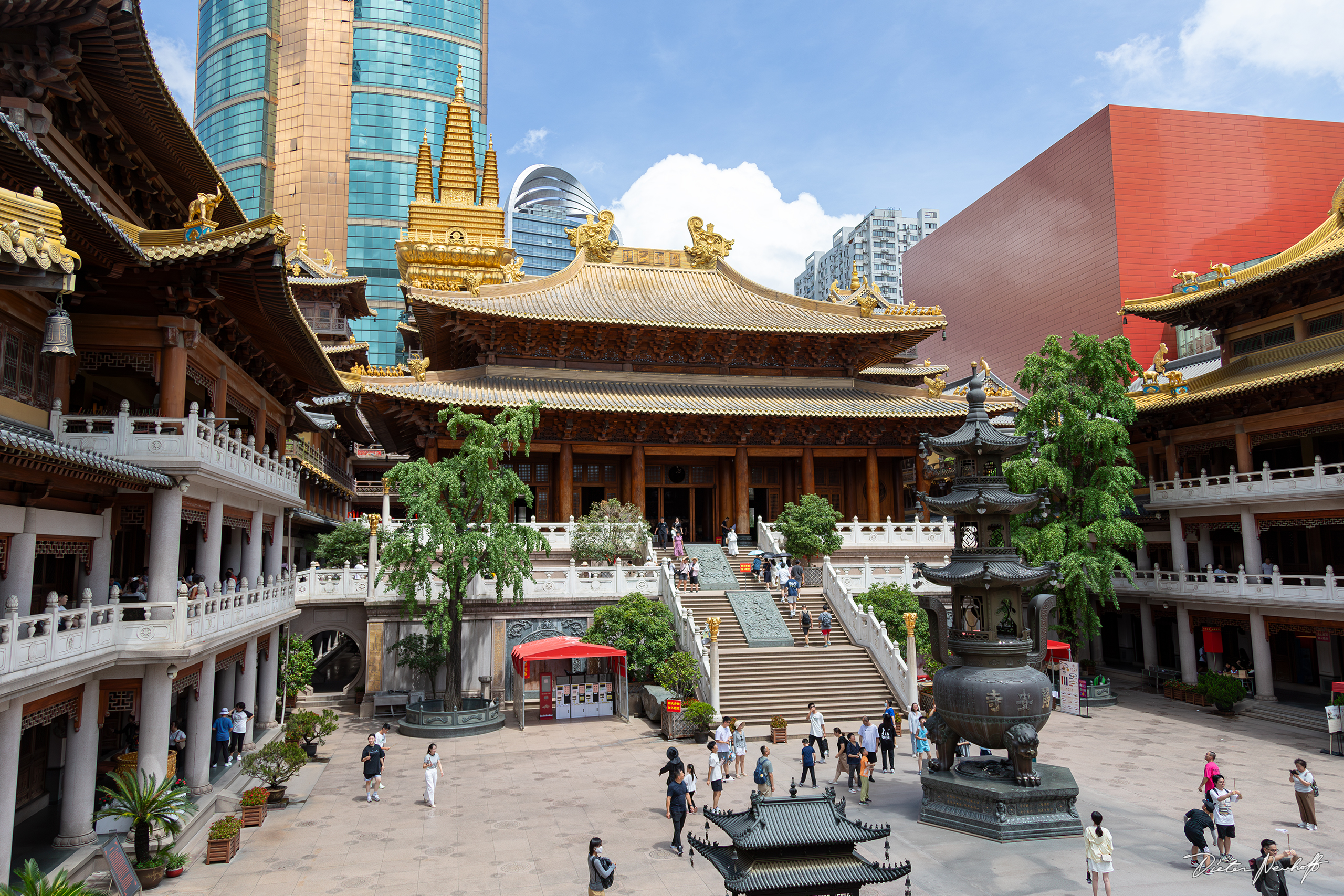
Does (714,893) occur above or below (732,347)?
below

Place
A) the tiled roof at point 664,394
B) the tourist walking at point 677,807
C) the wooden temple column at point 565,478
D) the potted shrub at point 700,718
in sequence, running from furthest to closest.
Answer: the wooden temple column at point 565,478, the tiled roof at point 664,394, the potted shrub at point 700,718, the tourist walking at point 677,807

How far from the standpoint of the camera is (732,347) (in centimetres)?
3616

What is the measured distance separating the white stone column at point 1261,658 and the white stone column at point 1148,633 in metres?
3.95

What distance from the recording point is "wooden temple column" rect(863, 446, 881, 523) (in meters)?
35.0

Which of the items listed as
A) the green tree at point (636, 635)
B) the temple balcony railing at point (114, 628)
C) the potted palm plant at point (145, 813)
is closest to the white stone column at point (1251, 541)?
the green tree at point (636, 635)

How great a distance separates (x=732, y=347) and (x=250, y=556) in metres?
20.5

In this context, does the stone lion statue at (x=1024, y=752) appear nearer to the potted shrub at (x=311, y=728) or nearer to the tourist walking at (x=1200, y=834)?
the tourist walking at (x=1200, y=834)

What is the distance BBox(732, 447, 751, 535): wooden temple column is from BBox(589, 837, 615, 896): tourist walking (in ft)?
76.1

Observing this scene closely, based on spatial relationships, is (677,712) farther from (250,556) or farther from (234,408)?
(234,408)

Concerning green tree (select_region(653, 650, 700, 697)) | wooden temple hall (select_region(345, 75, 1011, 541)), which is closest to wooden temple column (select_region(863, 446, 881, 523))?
wooden temple hall (select_region(345, 75, 1011, 541))

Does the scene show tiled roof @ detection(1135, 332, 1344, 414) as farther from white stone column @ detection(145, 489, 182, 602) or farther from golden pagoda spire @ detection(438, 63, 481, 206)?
golden pagoda spire @ detection(438, 63, 481, 206)

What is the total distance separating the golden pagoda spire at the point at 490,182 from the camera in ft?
175

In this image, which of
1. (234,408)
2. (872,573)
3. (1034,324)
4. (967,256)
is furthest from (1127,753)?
(967,256)

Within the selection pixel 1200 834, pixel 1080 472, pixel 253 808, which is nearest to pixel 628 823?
pixel 253 808
